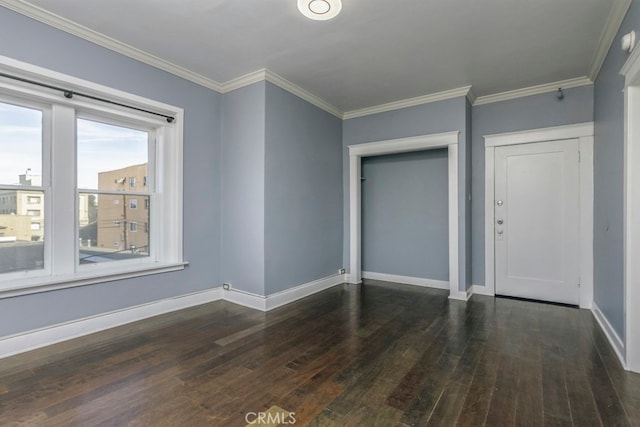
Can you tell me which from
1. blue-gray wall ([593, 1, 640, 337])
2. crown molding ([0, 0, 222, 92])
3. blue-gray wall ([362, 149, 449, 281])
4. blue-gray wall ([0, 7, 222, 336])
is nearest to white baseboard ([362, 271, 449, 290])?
blue-gray wall ([362, 149, 449, 281])

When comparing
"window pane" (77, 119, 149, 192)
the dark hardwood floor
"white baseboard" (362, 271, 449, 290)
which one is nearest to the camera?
the dark hardwood floor

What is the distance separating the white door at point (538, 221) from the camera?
3758 mm

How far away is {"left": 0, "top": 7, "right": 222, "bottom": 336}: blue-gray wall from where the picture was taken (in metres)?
2.48

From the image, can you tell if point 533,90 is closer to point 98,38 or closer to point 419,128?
point 419,128

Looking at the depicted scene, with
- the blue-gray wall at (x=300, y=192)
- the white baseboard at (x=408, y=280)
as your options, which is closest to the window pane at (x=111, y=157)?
the blue-gray wall at (x=300, y=192)

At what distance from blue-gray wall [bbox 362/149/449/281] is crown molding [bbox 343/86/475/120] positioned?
779mm

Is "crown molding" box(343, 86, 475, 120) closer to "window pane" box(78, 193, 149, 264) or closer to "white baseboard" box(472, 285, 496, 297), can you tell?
"white baseboard" box(472, 285, 496, 297)

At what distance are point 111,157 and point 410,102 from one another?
12.2 feet

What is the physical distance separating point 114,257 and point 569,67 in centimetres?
525

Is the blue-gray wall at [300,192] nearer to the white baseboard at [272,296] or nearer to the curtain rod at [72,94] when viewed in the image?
the white baseboard at [272,296]

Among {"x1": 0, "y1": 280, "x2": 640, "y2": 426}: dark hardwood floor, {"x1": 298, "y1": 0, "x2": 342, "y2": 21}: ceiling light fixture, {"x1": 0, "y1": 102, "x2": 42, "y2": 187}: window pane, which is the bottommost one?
{"x1": 0, "y1": 280, "x2": 640, "y2": 426}: dark hardwood floor

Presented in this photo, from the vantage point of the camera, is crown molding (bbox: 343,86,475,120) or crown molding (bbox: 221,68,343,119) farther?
crown molding (bbox: 343,86,475,120)

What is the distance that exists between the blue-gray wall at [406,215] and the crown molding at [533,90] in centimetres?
85

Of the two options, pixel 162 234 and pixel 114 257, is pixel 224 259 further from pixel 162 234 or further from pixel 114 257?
pixel 114 257
